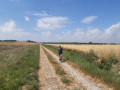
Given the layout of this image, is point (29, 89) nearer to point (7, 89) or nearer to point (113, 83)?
point (7, 89)

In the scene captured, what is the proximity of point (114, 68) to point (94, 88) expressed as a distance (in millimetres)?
3256

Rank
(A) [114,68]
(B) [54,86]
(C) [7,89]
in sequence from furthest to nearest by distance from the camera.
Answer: (A) [114,68] < (B) [54,86] < (C) [7,89]

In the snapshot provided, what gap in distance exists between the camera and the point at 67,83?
552cm

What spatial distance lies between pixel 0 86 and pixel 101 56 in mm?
8785

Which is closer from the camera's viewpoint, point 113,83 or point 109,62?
point 113,83

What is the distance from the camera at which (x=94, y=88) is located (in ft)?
16.1

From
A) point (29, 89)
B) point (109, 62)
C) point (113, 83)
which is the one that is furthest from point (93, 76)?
point (29, 89)

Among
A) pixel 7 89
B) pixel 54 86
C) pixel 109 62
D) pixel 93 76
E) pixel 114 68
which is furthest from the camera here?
pixel 109 62

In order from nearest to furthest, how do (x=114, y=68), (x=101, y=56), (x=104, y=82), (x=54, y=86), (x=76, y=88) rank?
(x=76, y=88), (x=54, y=86), (x=104, y=82), (x=114, y=68), (x=101, y=56)

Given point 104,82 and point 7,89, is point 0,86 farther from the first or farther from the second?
point 104,82

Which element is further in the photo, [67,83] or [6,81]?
[67,83]

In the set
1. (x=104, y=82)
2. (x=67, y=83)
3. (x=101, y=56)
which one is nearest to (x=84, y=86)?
(x=67, y=83)

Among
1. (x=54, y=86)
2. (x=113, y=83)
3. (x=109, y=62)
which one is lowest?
(x=54, y=86)

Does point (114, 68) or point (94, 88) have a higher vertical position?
point (114, 68)
